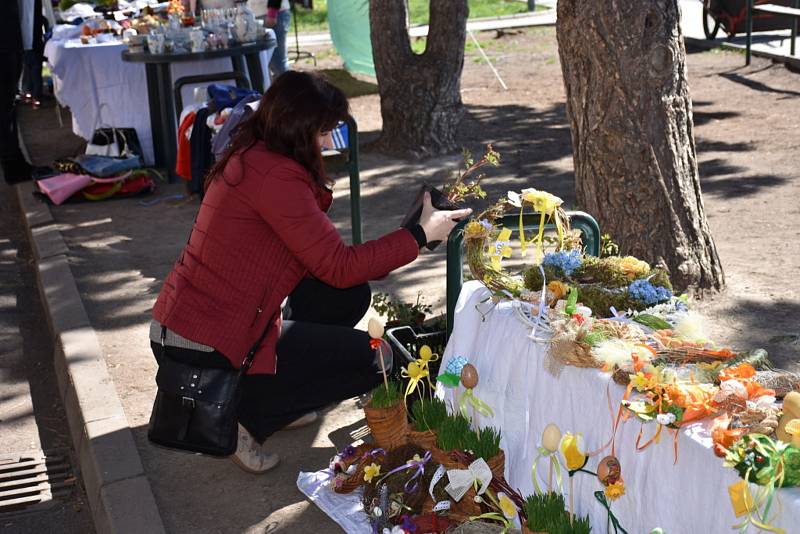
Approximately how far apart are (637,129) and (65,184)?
4836 mm

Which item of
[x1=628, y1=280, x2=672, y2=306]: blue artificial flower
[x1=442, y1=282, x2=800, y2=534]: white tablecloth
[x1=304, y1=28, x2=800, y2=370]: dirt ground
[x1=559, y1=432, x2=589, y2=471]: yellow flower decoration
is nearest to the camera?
[x1=442, y1=282, x2=800, y2=534]: white tablecloth

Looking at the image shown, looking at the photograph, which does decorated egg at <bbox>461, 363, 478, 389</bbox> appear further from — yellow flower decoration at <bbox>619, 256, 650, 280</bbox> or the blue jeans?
the blue jeans

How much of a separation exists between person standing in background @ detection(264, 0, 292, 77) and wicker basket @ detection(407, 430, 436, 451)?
7442mm

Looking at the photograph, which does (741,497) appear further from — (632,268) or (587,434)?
(632,268)

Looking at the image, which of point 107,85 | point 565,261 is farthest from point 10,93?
point 565,261

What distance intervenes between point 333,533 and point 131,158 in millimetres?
5394

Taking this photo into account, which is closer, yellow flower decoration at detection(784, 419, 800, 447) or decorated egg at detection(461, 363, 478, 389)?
yellow flower decoration at detection(784, 419, 800, 447)

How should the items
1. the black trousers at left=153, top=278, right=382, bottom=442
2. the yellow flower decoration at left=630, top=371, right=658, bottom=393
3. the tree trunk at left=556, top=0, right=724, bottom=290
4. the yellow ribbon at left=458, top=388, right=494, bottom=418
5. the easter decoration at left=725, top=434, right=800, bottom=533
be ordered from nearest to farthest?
the easter decoration at left=725, top=434, right=800, bottom=533 → the yellow flower decoration at left=630, top=371, right=658, bottom=393 → the yellow ribbon at left=458, top=388, right=494, bottom=418 → the black trousers at left=153, top=278, right=382, bottom=442 → the tree trunk at left=556, top=0, right=724, bottom=290

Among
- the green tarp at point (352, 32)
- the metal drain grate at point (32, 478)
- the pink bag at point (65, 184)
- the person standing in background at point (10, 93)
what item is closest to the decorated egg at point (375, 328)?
the metal drain grate at point (32, 478)

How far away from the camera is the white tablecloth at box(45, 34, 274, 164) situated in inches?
335

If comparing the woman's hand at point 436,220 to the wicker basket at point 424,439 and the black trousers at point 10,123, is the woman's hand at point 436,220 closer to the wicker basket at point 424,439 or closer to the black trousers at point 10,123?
the wicker basket at point 424,439

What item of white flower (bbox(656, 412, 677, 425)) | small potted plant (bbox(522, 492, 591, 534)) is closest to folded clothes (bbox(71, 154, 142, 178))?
small potted plant (bbox(522, 492, 591, 534))

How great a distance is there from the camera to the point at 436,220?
3223mm

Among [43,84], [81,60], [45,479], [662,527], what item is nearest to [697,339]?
[662,527]
